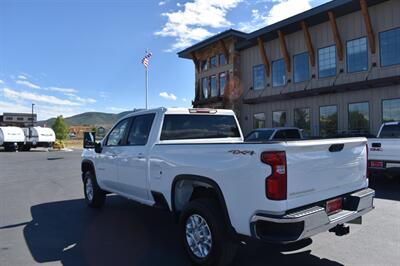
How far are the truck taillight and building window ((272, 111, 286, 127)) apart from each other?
20.9m

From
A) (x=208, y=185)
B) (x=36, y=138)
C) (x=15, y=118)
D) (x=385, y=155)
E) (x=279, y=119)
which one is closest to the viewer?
(x=208, y=185)

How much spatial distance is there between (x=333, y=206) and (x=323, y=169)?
1.70ft

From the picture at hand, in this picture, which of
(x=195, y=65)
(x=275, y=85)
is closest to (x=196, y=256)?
(x=275, y=85)

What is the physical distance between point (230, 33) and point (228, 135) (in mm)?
22400

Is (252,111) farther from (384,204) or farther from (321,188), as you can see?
(321,188)

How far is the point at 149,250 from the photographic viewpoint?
4957 mm

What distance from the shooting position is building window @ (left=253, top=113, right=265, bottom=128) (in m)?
25.7

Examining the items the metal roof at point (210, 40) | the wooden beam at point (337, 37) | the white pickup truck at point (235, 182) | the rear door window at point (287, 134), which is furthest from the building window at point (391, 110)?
the white pickup truck at point (235, 182)

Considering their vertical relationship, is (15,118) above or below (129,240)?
above

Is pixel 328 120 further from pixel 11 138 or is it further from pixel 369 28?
pixel 11 138

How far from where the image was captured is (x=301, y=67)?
74.5 feet

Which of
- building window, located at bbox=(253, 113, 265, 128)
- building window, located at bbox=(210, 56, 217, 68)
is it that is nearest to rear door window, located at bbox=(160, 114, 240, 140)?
building window, located at bbox=(253, 113, 265, 128)

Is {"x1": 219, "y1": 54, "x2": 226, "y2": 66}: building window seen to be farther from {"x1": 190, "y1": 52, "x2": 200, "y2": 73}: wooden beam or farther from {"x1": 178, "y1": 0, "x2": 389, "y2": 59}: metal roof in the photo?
{"x1": 190, "y1": 52, "x2": 200, "y2": 73}: wooden beam

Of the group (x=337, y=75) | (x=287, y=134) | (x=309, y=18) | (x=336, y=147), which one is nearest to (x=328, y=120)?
(x=337, y=75)
